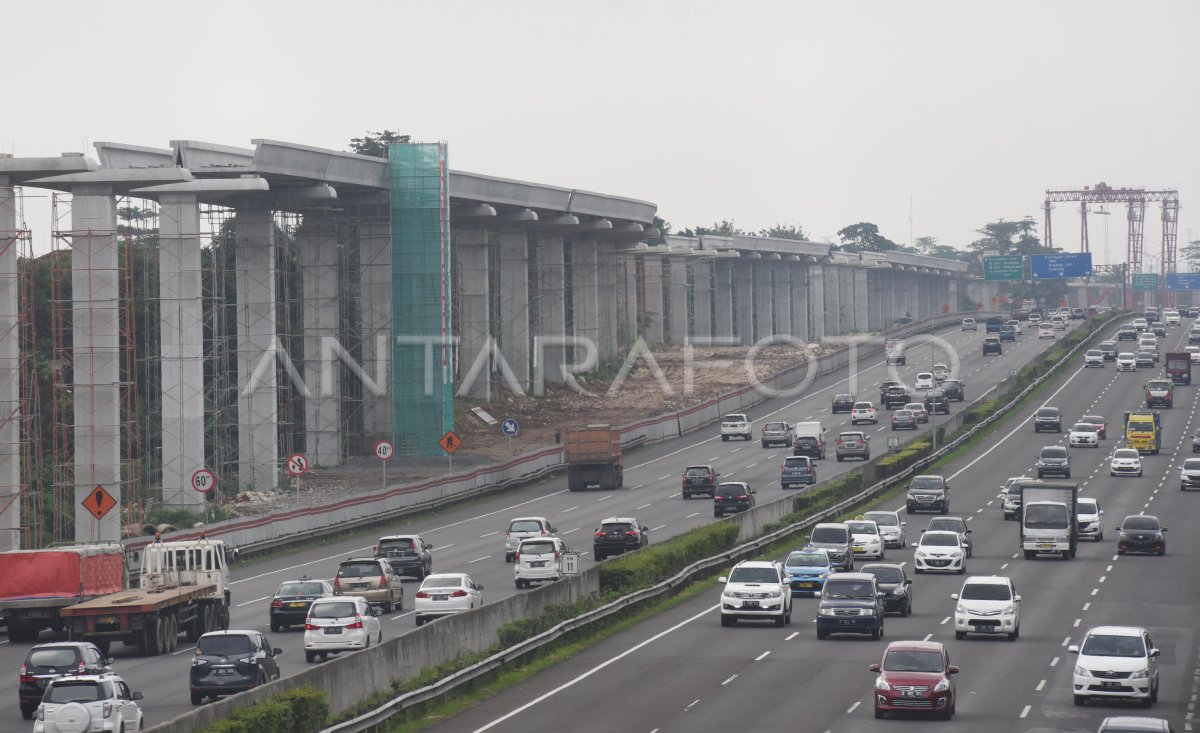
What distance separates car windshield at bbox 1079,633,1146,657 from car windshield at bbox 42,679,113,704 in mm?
16395

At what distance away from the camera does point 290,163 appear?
74875 millimetres

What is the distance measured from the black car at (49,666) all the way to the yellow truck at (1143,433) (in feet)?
220

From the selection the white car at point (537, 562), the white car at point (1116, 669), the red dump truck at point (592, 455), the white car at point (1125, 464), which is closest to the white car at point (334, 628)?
the white car at point (537, 562)

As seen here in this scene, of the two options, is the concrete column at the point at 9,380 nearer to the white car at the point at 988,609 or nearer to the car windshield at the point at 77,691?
the car windshield at the point at 77,691

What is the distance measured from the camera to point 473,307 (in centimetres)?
9962

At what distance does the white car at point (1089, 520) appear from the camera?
58750 millimetres

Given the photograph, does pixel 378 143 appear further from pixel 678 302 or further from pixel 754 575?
pixel 754 575

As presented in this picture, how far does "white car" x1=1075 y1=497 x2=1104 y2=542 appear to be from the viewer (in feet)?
193

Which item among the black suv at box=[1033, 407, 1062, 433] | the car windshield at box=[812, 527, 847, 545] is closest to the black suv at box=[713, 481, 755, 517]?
the car windshield at box=[812, 527, 847, 545]

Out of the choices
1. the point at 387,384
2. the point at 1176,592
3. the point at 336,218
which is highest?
the point at 336,218

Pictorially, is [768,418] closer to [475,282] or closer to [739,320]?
[475,282]

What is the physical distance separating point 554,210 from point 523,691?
75885 millimetres

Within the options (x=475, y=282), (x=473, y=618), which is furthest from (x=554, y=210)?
(x=473, y=618)

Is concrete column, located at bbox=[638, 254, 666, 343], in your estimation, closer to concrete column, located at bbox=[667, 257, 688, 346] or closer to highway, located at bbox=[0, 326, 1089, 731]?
concrete column, located at bbox=[667, 257, 688, 346]
